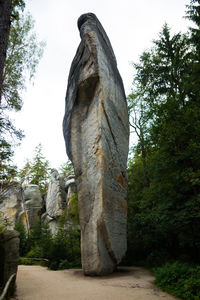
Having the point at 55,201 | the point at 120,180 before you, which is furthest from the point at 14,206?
the point at 120,180

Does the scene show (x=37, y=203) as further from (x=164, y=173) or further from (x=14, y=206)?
(x=164, y=173)

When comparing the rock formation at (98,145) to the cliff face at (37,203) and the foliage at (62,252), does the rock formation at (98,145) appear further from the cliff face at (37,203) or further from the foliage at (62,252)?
the cliff face at (37,203)

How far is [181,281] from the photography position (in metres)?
4.96

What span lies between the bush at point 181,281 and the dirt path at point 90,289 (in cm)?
20

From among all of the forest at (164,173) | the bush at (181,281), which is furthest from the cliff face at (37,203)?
the bush at (181,281)

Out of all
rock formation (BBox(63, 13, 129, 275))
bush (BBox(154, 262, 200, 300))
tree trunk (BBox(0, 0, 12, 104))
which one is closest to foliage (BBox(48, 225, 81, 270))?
rock formation (BBox(63, 13, 129, 275))

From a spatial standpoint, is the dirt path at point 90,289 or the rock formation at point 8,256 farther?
the rock formation at point 8,256

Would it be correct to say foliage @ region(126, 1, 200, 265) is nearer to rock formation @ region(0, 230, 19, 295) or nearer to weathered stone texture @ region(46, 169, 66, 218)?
rock formation @ region(0, 230, 19, 295)

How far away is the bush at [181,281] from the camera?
4.41m

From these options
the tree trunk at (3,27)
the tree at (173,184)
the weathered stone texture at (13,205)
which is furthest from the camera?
the weathered stone texture at (13,205)

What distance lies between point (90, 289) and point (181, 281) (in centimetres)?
212

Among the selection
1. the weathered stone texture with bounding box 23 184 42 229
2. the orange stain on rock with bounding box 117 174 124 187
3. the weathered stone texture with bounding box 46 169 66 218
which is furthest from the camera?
the weathered stone texture with bounding box 23 184 42 229

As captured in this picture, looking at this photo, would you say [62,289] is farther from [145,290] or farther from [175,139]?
[175,139]

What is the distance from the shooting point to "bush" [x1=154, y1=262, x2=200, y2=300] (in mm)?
4406
